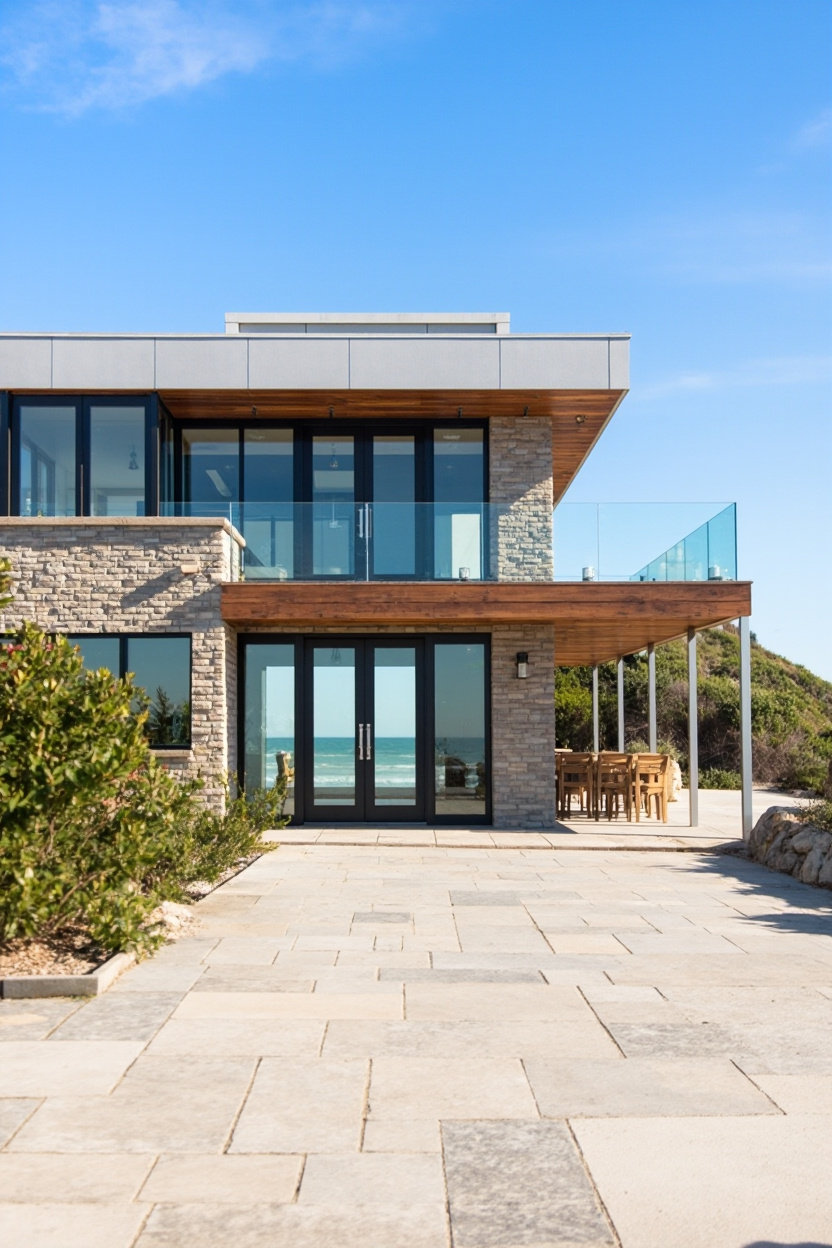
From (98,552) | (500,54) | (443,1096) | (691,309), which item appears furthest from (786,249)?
(443,1096)

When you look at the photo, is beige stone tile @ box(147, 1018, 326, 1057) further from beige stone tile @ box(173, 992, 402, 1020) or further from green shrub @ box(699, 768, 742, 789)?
green shrub @ box(699, 768, 742, 789)

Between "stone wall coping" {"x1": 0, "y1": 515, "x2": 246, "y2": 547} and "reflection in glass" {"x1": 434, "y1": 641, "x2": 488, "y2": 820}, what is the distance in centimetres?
346

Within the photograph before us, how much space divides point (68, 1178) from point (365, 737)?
476 inches

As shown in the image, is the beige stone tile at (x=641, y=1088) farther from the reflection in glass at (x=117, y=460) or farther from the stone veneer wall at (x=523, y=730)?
the reflection in glass at (x=117, y=460)

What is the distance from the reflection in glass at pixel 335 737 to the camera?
1582 centimetres

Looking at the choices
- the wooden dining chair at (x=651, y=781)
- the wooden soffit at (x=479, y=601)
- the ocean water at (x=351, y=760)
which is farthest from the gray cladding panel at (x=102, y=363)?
the wooden dining chair at (x=651, y=781)

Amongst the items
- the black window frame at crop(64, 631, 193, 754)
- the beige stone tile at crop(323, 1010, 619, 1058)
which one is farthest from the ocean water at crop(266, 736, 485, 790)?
the beige stone tile at crop(323, 1010, 619, 1058)

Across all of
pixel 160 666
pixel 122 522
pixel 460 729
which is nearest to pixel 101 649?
pixel 160 666

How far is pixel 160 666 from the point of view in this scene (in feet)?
49.4

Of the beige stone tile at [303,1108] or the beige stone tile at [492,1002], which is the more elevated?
the beige stone tile at [303,1108]

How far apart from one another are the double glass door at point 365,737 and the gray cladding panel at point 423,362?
136 inches

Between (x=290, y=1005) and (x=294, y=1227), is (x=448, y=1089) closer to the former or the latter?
(x=294, y=1227)

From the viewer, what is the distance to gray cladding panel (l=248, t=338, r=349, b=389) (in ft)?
51.6

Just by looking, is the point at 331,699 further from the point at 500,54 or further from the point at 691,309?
the point at 500,54
